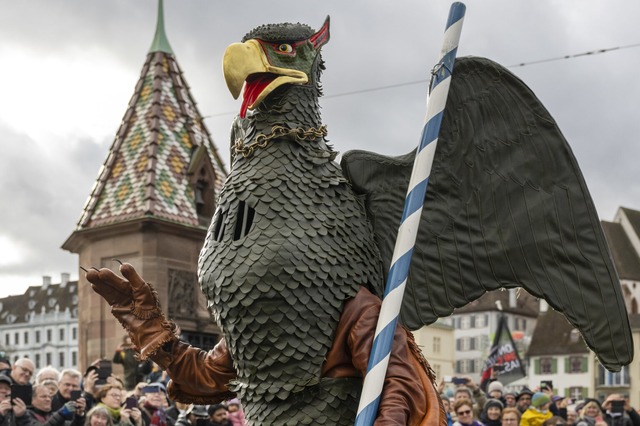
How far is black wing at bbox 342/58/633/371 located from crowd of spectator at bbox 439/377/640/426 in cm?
464

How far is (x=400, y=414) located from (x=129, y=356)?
975cm

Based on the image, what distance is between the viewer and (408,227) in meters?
4.31

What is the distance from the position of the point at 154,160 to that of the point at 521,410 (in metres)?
9.50

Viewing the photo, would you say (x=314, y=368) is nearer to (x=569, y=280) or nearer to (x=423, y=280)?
(x=423, y=280)

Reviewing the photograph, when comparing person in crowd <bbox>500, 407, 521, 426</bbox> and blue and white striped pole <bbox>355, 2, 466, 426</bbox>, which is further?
person in crowd <bbox>500, 407, 521, 426</bbox>

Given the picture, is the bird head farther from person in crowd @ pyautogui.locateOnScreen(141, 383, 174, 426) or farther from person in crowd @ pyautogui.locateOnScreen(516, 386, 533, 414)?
person in crowd @ pyautogui.locateOnScreen(516, 386, 533, 414)

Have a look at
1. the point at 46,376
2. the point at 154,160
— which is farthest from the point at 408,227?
the point at 154,160

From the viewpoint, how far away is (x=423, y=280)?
15.9 feet

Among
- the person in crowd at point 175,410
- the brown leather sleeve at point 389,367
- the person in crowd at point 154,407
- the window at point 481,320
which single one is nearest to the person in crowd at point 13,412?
the person in crowd at point 154,407

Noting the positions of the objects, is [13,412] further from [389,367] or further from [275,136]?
[389,367]

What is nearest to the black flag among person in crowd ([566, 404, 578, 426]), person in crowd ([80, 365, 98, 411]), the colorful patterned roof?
person in crowd ([566, 404, 578, 426])

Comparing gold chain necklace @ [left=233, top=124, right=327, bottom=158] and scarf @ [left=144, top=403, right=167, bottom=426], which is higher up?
gold chain necklace @ [left=233, top=124, right=327, bottom=158]

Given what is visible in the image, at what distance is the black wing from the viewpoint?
15.1 ft

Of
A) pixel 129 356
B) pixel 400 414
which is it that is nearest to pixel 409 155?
pixel 400 414
